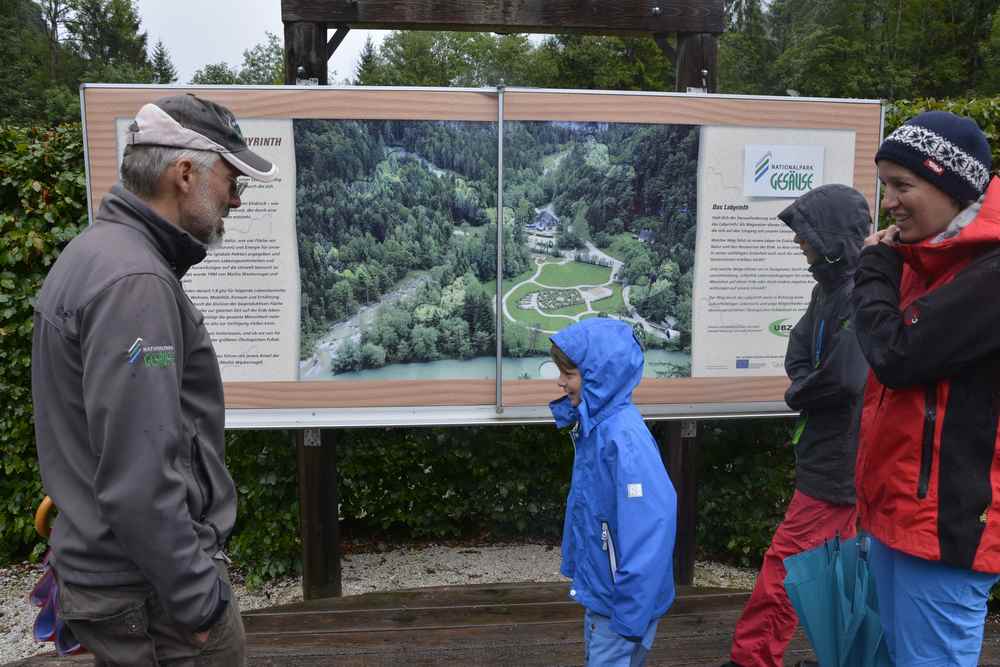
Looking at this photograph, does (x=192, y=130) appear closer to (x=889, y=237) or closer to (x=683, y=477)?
(x=889, y=237)

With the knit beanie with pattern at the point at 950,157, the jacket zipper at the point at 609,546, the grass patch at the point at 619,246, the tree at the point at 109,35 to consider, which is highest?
the tree at the point at 109,35

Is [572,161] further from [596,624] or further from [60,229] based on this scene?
[60,229]

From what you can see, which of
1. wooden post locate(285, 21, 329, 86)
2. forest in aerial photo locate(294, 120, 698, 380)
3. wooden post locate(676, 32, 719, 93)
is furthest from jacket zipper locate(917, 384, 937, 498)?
wooden post locate(285, 21, 329, 86)

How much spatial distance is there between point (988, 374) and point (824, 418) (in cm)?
109

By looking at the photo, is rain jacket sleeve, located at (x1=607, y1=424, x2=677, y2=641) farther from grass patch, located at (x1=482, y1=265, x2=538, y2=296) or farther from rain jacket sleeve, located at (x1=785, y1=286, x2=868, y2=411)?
grass patch, located at (x1=482, y1=265, x2=538, y2=296)

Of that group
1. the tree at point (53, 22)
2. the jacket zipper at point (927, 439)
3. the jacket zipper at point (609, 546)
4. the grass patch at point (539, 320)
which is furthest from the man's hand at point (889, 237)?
the tree at point (53, 22)

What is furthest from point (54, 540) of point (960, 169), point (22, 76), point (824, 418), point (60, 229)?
point (22, 76)

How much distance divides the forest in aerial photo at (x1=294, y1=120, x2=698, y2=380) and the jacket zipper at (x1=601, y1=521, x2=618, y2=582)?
4.57ft

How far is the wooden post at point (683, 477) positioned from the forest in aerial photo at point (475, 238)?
0.48m

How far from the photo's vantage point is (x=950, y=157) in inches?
81.4

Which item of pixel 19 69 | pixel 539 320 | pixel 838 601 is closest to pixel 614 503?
pixel 838 601

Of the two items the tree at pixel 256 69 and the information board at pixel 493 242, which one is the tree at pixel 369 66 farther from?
the information board at pixel 493 242

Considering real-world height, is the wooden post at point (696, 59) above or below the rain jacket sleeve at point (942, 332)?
above

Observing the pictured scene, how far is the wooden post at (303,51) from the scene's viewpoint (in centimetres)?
376
